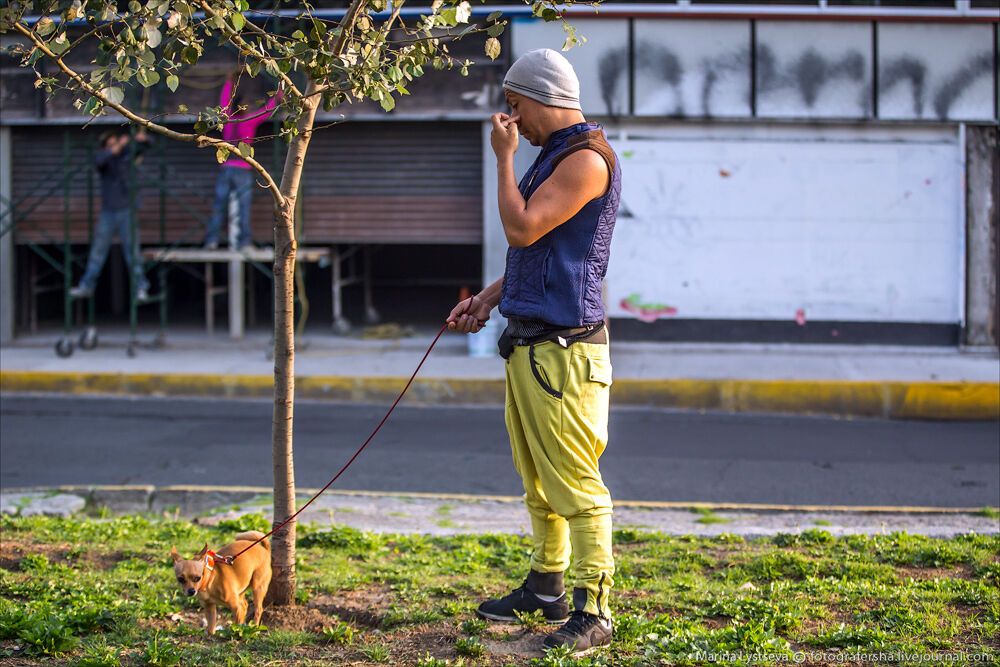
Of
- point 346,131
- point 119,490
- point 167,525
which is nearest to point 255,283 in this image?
point 346,131

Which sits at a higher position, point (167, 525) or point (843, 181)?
point (843, 181)

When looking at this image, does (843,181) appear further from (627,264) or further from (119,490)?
(119,490)

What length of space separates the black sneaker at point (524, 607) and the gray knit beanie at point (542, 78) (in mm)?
1708

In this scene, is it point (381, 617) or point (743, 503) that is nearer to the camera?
point (381, 617)

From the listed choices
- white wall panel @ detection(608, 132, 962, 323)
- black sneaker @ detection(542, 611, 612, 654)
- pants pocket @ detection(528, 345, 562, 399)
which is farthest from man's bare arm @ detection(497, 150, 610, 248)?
white wall panel @ detection(608, 132, 962, 323)

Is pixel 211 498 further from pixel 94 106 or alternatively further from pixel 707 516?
pixel 94 106

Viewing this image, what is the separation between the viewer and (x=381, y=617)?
4473mm

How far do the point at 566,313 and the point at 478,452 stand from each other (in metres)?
4.55

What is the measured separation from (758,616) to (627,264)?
860 centimetres

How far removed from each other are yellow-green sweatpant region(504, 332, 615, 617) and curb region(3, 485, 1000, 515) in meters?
2.79

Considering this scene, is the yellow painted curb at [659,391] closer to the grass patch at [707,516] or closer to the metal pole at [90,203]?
the metal pole at [90,203]

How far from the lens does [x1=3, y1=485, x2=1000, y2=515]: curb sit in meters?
6.81

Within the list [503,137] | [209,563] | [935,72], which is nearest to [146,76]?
[503,137]

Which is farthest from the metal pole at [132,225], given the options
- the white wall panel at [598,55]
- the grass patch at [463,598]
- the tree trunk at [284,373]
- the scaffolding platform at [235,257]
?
the tree trunk at [284,373]
